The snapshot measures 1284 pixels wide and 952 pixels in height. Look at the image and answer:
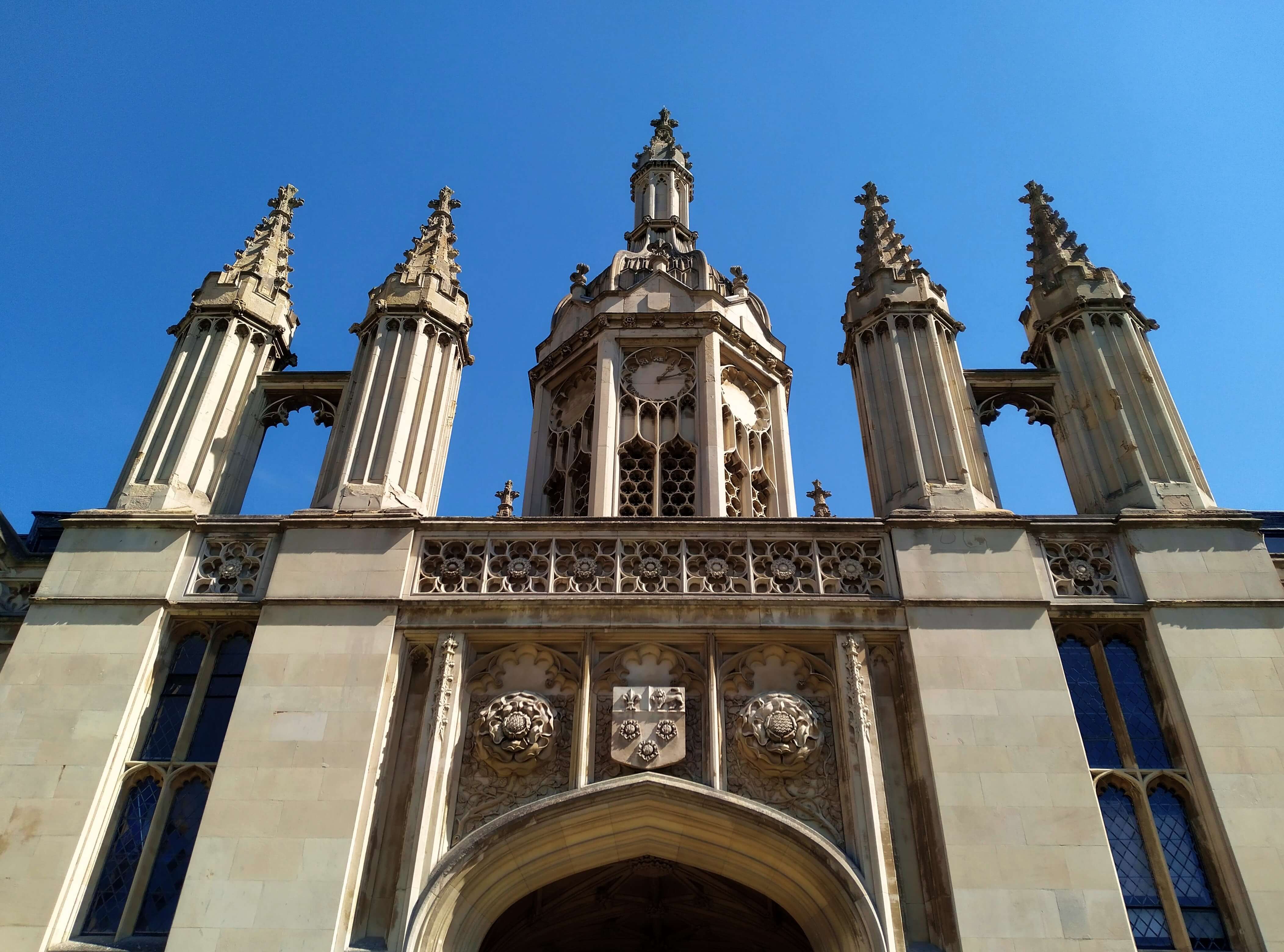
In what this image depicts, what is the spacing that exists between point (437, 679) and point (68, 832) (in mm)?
3503

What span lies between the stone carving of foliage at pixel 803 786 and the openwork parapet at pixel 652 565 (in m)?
1.57

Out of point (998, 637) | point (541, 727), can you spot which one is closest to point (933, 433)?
point (998, 637)

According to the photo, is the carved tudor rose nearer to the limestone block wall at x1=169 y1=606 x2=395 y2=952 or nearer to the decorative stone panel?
the limestone block wall at x1=169 y1=606 x2=395 y2=952

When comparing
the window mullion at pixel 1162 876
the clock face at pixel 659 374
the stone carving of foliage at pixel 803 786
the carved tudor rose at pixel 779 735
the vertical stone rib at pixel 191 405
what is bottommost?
the window mullion at pixel 1162 876

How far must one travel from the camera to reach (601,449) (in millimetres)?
15406

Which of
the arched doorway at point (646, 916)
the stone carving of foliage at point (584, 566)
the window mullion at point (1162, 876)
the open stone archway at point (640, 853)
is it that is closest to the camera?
the window mullion at point (1162, 876)

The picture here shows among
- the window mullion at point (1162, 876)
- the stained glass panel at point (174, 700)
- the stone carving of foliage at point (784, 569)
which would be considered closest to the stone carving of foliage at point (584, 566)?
the stone carving of foliage at point (784, 569)

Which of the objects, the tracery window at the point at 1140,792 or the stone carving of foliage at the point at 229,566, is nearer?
the tracery window at the point at 1140,792

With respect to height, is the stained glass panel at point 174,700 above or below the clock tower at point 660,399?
below

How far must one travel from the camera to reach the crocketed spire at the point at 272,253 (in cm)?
1538

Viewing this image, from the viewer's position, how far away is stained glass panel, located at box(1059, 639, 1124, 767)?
10.5 meters

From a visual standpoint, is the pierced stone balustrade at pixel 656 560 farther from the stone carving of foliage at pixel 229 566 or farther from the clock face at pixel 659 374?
the clock face at pixel 659 374

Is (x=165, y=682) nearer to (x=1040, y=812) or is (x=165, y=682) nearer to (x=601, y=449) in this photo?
(x=601, y=449)

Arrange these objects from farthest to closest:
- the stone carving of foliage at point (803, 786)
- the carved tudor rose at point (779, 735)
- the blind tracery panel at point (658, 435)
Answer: the blind tracery panel at point (658, 435) → the carved tudor rose at point (779, 735) → the stone carving of foliage at point (803, 786)
